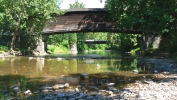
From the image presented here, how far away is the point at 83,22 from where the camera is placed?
4859cm

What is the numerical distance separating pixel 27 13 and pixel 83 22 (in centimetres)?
1409

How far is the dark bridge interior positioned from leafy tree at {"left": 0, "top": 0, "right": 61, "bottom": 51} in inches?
261

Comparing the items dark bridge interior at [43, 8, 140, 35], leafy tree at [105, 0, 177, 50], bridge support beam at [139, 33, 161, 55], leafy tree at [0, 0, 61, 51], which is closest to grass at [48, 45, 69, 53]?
dark bridge interior at [43, 8, 140, 35]

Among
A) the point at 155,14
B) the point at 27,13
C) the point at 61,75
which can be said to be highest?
the point at 27,13

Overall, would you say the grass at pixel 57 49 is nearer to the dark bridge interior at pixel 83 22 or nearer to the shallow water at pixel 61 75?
the dark bridge interior at pixel 83 22

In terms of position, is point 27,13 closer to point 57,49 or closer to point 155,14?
point 155,14

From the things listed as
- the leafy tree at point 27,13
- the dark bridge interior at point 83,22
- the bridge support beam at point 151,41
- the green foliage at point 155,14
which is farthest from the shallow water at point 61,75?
the dark bridge interior at point 83,22

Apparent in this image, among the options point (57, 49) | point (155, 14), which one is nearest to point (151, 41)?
point (155, 14)

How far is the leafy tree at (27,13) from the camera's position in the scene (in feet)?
119

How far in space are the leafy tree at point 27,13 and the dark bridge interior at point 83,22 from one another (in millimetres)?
6638

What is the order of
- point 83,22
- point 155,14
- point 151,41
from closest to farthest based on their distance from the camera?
point 155,14 < point 151,41 < point 83,22

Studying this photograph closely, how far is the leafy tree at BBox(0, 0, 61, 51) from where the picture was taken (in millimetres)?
36172

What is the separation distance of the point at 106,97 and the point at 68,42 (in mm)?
74007

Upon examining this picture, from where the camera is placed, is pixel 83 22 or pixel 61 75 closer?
pixel 61 75
